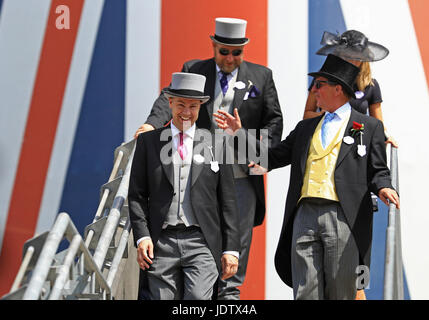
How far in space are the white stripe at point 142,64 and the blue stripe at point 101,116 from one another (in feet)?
0.22

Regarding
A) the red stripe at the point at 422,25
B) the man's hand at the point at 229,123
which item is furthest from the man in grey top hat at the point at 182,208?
the red stripe at the point at 422,25

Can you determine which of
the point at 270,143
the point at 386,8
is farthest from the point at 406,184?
the point at 270,143

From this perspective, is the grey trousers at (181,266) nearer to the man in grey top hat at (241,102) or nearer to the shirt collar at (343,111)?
the man in grey top hat at (241,102)

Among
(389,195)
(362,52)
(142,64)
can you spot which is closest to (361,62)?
(362,52)

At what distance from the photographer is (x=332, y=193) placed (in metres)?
5.47

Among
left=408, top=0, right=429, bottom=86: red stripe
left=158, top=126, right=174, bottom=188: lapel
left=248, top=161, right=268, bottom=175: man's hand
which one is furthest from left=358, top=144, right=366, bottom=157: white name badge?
left=408, top=0, right=429, bottom=86: red stripe

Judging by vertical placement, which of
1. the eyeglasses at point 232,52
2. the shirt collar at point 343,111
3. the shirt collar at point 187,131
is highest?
the eyeglasses at point 232,52

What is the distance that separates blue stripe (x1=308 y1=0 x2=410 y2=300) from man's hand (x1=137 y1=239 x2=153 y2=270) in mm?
3635

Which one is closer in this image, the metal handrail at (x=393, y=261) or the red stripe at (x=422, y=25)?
the metal handrail at (x=393, y=261)

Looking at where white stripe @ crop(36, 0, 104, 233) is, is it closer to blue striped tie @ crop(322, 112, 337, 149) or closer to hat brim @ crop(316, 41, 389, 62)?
hat brim @ crop(316, 41, 389, 62)

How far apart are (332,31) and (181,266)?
3894 mm

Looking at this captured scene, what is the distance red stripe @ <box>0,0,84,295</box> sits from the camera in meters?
8.90

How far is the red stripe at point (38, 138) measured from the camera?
8898 millimetres
